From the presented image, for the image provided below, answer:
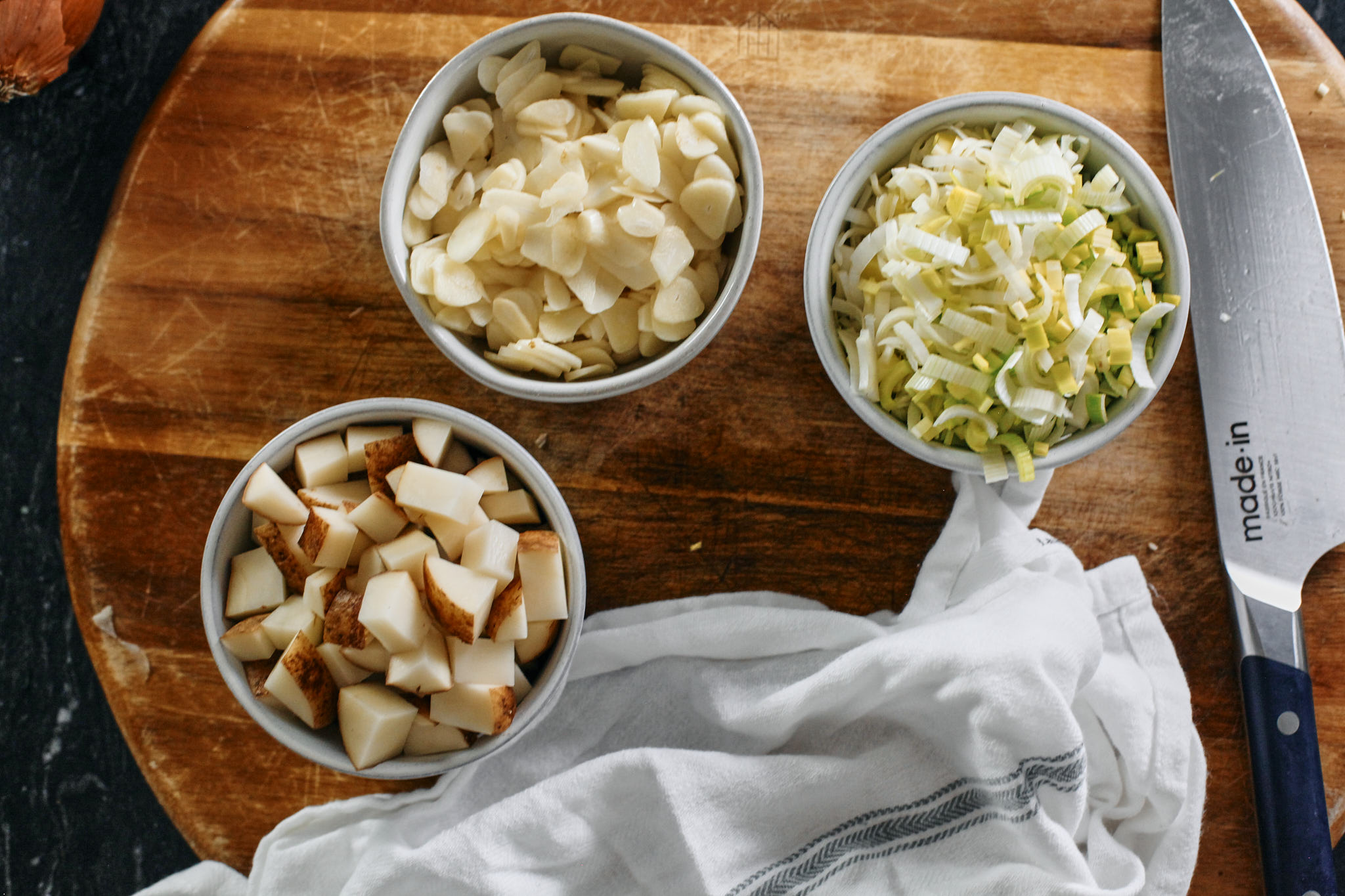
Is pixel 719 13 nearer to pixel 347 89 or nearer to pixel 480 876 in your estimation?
pixel 347 89

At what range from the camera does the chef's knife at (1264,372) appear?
1194 mm

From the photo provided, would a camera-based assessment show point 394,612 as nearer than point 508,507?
Yes

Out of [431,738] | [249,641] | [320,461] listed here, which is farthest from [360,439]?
[431,738]

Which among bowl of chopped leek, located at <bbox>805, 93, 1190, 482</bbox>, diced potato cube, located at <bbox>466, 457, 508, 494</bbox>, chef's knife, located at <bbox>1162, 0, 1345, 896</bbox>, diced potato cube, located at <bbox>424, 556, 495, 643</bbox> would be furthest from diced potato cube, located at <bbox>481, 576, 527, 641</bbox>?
chef's knife, located at <bbox>1162, 0, 1345, 896</bbox>

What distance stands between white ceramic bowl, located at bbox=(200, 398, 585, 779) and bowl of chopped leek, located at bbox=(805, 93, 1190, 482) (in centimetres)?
39

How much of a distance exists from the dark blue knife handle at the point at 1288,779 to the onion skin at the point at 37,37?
1893 millimetres

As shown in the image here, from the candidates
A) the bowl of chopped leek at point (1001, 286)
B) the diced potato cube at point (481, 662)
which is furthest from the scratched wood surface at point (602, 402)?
the diced potato cube at point (481, 662)

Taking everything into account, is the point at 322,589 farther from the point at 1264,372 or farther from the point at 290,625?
the point at 1264,372

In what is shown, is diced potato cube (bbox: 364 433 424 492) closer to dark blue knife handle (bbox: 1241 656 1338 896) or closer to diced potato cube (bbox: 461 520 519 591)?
diced potato cube (bbox: 461 520 519 591)

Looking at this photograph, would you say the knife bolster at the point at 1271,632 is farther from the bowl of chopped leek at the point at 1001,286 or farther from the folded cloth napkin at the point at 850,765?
the bowl of chopped leek at the point at 1001,286

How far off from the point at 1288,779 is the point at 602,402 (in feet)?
3.33

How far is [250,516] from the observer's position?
113 centimetres

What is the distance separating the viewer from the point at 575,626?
42.9 inches

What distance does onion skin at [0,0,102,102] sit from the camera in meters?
1.31
